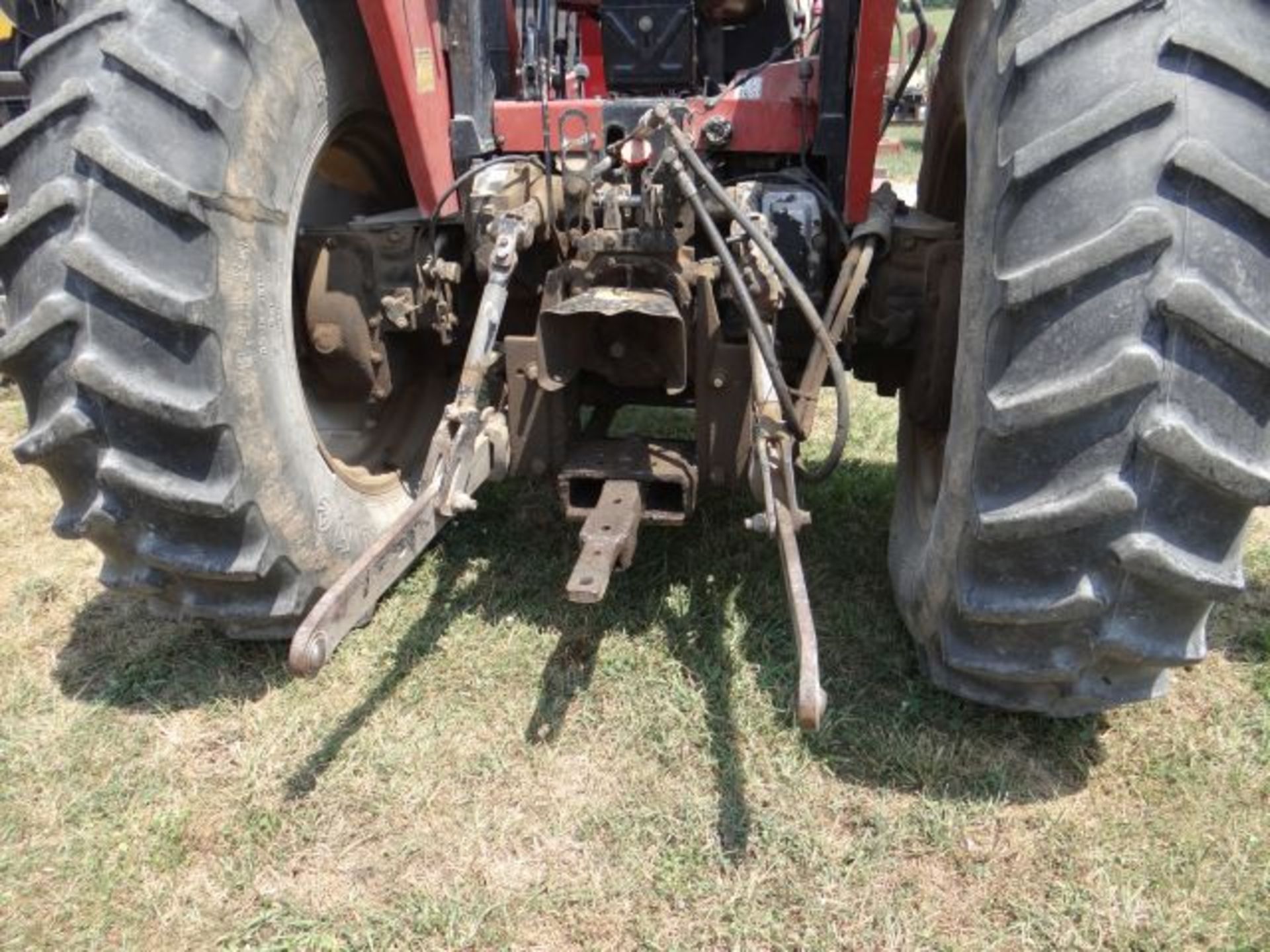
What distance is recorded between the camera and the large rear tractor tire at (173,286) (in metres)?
2.05

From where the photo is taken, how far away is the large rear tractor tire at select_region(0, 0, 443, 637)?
2051 millimetres

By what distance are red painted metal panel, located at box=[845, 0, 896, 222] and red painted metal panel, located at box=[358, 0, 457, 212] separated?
3.55 feet

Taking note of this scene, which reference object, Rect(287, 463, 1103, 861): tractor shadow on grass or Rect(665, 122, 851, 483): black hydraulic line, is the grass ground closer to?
Rect(287, 463, 1103, 861): tractor shadow on grass

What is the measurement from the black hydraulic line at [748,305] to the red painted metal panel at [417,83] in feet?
2.39

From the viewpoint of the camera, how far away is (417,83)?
2.63 meters

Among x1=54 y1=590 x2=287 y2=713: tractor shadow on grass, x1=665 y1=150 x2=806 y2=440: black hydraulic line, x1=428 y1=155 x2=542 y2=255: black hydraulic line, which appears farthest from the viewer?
x1=428 y1=155 x2=542 y2=255: black hydraulic line

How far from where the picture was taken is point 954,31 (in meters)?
2.48

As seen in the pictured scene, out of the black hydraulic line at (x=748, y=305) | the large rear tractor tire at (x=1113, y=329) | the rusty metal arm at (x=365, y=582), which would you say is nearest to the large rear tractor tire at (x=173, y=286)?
the rusty metal arm at (x=365, y=582)

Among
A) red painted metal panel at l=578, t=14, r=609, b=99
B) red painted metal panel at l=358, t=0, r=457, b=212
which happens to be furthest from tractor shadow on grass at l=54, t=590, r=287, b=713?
red painted metal panel at l=578, t=14, r=609, b=99

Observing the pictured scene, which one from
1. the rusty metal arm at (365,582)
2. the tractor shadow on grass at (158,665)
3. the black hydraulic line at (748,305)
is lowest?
the tractor shadow on grass at (158,665)

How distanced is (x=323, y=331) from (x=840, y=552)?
1631 millimetres

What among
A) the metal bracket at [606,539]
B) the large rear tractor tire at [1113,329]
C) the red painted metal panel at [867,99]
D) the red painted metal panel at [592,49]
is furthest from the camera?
the red painted metal panel at [592,49]

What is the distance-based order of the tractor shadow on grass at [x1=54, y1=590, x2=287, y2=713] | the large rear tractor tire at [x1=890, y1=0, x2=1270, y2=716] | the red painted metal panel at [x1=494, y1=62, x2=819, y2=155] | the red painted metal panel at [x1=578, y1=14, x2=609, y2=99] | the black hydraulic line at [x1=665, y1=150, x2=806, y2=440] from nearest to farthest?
1. the large rear tractor tire at [x1=890, y1=0, x2=1270, y2=716]
2. the black hydraulic line at [x1=665, y1=150, x2=806, y2=440]
3. the tractor shadow on grass at [x1=54, y1=590, x2=287, y2=713]
4. the red painted metal panel at [x1=494, y1=62, x2=819, y2=155]
5. the red painted metal panel at [x1=578, y1=14, x2=609, y2=99]

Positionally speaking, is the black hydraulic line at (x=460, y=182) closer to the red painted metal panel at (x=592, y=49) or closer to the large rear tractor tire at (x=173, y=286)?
the large rear tractor tire at (x=173, y=286)
